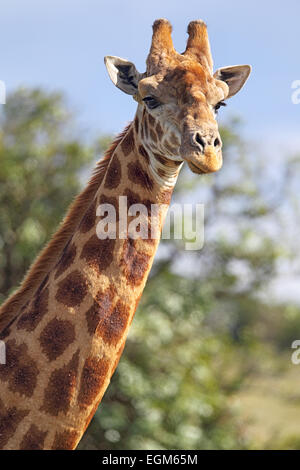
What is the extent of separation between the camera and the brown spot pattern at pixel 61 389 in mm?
4055

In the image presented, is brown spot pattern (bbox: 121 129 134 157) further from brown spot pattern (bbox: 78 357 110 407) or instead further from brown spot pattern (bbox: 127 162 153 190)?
brown spot pattern (bbox: 78 357 110 407)

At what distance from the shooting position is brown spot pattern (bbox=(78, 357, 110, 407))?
161 inches

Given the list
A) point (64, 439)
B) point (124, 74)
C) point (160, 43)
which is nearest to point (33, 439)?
point (64, 439)

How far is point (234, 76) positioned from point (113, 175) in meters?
1.25

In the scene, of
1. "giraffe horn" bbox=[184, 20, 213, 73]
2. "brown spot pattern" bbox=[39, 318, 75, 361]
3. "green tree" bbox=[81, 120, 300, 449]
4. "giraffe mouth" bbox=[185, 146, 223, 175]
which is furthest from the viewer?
"green tree" bbox=[81, 120, 300, 449]

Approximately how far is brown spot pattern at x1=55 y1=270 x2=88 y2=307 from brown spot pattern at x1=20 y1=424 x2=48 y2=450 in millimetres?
777

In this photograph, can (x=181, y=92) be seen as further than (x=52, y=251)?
No

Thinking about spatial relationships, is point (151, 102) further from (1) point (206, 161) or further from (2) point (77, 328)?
(2) point (77, 328)

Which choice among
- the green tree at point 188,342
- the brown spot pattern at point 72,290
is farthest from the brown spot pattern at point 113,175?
the green tree at point 188,342

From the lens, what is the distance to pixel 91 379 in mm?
4102

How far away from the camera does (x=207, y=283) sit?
15.7 metres

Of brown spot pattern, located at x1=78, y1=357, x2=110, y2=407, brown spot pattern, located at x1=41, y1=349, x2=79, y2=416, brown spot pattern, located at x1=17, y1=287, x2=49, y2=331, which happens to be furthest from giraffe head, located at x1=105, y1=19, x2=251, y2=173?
brown spot pattern, located at x1=41, y1=349, x2=79, y2=416
